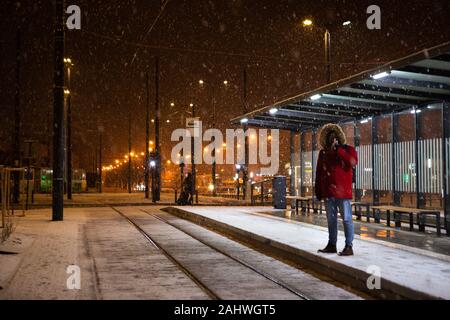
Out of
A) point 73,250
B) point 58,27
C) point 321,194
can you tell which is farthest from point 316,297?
point 58,27

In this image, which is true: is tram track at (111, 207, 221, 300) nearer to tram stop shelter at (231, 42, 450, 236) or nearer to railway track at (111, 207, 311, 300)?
railway track at (111, 207, 311, 300)

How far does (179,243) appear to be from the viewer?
496 inches

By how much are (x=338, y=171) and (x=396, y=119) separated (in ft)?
21.1

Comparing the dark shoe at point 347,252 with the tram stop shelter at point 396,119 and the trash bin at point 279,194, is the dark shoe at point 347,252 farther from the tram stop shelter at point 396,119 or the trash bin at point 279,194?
the trash bin at point 279,194

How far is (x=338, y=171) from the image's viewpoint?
9.07 meters

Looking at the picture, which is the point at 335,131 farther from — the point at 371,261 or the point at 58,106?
the point at 58,106

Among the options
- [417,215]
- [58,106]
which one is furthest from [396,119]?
[58,106]

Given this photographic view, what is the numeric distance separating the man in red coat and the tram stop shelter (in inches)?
91.1

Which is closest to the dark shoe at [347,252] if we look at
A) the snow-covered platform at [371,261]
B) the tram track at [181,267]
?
the snow-covered platform at [371,261]

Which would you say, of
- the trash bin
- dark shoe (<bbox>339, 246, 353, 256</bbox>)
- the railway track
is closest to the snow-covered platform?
dark shoe (<bbox>339, 246, 353, 256</bbox>)

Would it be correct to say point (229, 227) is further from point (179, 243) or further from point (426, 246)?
point (426, 246)

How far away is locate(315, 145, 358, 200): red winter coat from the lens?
9031 millimetres

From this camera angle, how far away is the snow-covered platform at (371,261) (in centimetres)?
682

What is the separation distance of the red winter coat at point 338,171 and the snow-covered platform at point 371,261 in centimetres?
103
